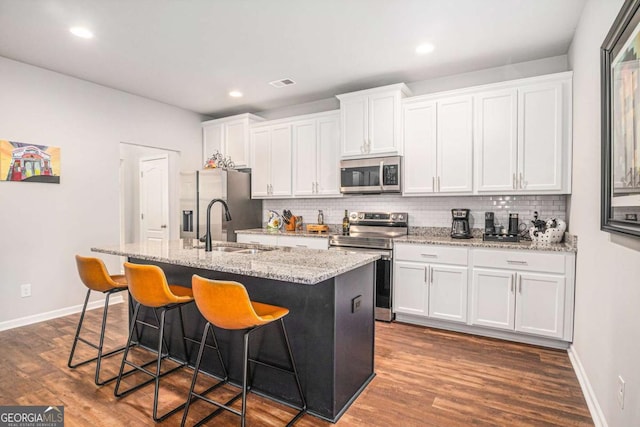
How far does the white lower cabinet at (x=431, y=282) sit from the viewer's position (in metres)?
3.32

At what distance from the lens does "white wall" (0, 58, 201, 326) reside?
11.5 feet

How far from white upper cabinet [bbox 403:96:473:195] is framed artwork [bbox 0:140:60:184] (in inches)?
151

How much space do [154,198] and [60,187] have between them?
164 cm

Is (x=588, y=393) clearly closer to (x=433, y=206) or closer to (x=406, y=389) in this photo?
(x=406, y=389)

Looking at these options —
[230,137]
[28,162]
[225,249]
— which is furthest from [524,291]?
[28,162]

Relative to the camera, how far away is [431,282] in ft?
11.3

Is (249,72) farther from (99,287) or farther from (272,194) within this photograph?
(99,287)

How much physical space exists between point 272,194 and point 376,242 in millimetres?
1842

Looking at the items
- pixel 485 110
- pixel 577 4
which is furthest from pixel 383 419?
pixel 577 4

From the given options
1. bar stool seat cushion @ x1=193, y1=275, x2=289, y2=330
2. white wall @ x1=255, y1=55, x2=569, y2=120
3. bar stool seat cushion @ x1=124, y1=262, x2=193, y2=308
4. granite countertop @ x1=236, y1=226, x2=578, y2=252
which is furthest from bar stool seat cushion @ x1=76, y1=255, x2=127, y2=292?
white wall @ x1=255, y1=55, x2=569, y2=120

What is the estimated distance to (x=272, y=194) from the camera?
16.2 feet

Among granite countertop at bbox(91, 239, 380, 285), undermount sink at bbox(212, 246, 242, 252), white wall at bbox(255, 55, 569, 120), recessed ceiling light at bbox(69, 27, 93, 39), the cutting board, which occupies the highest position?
recessed ceiling light at bbox(69, 27, 93, 39)


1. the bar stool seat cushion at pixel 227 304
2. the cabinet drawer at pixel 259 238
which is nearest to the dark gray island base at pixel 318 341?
the bar stool seat cushion at pixel 227 304

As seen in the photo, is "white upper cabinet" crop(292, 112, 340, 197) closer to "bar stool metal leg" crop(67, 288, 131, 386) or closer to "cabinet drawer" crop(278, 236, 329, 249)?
"cabinet drawer" crop(278, 236, 329, 249)
